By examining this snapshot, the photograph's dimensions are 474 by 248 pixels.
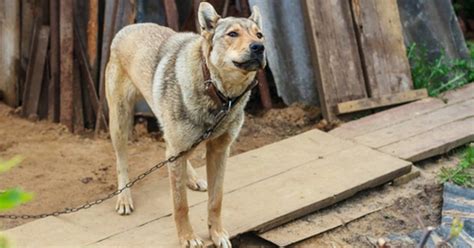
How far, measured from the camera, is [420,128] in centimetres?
615

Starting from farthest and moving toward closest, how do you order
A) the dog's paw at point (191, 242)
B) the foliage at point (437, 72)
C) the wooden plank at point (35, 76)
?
the foliage at point (437, 72) < the wooden plank at point (35, 76) < the dog's paw at point (191, 242)

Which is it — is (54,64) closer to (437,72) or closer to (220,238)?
(220,238)

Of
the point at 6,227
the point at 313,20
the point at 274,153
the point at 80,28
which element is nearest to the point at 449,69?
the point at 313,20

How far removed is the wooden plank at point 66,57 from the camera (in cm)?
643

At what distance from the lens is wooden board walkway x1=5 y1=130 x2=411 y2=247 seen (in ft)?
14.8

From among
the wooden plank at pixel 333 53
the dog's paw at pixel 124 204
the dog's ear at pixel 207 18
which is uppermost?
the dog's ear at pixel 207 18

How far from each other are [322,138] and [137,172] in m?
1.68

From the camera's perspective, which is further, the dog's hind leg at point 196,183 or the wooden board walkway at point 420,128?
the wooden board walkway at point 420,128

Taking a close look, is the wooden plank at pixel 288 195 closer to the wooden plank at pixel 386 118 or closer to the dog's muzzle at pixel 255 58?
the wooden plank at pixel 386 118

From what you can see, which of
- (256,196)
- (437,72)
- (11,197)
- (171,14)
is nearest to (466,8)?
(437,72)

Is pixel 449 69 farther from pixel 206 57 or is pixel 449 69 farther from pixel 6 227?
pixel 6 227

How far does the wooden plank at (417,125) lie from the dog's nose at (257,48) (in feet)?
8.05

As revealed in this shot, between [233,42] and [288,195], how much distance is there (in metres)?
1.61

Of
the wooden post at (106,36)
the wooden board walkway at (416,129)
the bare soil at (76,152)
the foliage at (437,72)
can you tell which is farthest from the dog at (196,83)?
the foliage at (437,72)
